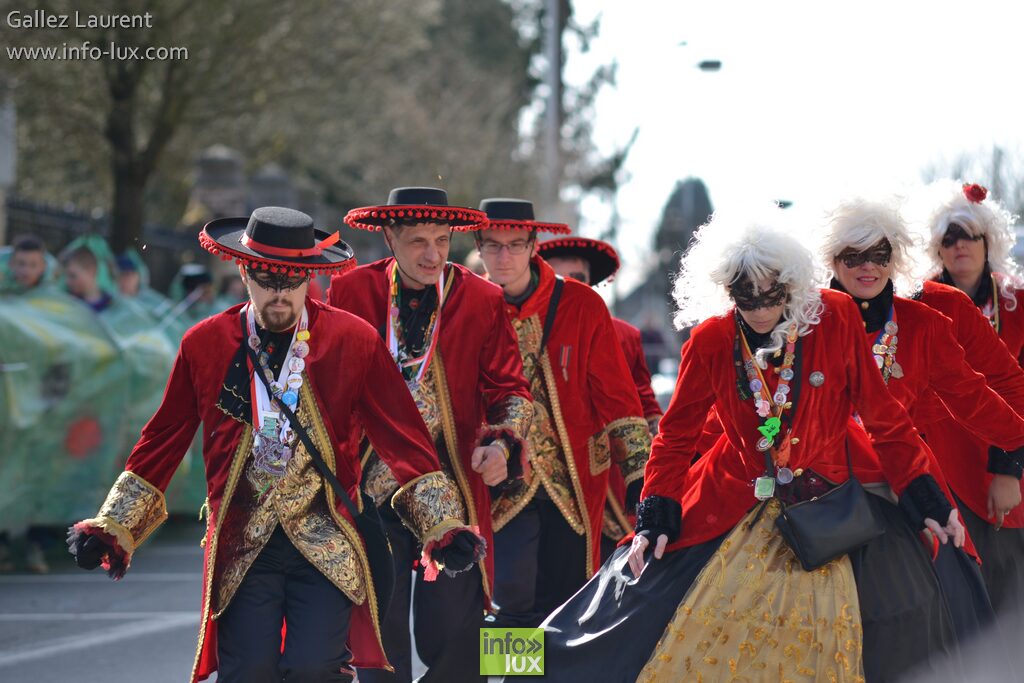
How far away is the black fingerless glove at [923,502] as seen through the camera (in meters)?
4.88

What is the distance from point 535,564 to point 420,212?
1646 mm

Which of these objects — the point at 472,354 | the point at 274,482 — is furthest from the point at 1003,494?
the point at 274,482

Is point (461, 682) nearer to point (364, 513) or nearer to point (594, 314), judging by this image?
point (364, 513)

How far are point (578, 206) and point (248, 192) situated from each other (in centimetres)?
1020

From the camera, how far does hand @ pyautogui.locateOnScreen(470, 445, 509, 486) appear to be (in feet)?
18.3

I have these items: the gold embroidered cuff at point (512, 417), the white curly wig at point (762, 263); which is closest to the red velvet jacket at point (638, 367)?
the gold embroidered cuff at point (512, 417)

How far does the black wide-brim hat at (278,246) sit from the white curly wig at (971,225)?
2938 mm

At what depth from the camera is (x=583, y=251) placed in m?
8.13

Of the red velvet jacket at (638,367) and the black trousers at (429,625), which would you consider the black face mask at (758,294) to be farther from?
the red velvet jacket at (638,367)

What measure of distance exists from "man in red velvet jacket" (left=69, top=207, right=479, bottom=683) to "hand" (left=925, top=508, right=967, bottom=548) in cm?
143

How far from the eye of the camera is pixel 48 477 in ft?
34.4

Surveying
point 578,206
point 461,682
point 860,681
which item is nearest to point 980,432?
point 860,681

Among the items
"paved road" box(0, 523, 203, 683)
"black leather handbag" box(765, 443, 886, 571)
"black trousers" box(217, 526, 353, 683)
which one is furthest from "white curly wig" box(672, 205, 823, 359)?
"paved road" box(0, 523, 203, 683)

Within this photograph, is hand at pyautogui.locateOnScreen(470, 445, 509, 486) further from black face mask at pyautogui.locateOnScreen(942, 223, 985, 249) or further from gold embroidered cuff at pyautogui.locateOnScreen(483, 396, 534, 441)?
black face mask at pyautogui.locateOnScreen(942, 223, 985, 249)
